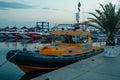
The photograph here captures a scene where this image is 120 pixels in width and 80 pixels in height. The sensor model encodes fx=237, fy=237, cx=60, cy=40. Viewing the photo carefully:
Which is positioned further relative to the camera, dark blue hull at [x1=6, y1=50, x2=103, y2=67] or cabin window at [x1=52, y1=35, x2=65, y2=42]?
cabin window at [x1=52, y1=35, x2=65, y2=42]

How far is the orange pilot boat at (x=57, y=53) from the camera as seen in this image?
14164 mm

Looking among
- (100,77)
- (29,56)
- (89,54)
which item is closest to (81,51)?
(89,54)

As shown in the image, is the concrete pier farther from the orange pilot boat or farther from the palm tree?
the palm tree

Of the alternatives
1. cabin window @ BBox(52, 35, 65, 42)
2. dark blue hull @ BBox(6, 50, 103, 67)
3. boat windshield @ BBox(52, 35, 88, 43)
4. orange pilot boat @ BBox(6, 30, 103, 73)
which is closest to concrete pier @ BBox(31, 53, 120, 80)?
dark blue hull @ BBox(6, 50, 103, 67)

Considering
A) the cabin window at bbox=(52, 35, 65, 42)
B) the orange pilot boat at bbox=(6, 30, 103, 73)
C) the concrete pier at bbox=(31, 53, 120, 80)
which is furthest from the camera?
the cabin window at bbox=(52, 35, 65, 42)

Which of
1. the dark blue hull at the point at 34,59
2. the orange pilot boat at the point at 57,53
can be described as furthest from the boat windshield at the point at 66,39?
the dark blue hull at the point at 34,59

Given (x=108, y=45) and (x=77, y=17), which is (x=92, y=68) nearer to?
(x=108, y=45)

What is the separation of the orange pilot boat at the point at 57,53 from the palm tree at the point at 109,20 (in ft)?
5.78

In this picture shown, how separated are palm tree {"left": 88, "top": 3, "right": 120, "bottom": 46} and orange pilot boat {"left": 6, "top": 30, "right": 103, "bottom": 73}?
1.76 meters

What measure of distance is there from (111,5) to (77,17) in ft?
9.37

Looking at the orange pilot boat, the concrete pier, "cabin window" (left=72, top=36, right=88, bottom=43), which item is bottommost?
the concrete pier

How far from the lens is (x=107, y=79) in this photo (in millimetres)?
9688

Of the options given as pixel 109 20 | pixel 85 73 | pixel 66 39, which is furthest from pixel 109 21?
pixel 85 73

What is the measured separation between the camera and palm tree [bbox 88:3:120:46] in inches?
706
